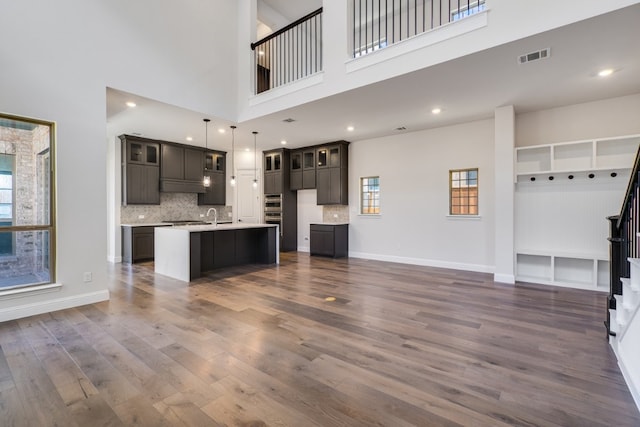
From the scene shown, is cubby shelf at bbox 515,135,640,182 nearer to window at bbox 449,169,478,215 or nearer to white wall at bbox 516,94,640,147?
white wall at bbox 516,94,640,147

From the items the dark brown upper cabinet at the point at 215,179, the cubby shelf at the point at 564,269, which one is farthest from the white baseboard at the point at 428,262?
the dark brown upper cabinet at the point at 215,179

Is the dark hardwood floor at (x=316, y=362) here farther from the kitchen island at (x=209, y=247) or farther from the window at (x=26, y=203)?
the kitchen island at (x=209, y=247)

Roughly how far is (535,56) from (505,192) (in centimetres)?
217

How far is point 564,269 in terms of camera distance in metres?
4.80

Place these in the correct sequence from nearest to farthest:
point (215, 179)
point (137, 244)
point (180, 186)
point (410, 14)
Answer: point (410, 14) < point (137, 244) < point (180, 186) < point (215, 179)

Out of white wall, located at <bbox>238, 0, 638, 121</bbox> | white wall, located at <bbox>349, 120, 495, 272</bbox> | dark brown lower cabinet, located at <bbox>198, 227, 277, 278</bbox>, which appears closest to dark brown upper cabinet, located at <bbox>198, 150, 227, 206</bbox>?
dark brown lower cabinet, located at <bbox>198, 227, 277, 278</bbox>

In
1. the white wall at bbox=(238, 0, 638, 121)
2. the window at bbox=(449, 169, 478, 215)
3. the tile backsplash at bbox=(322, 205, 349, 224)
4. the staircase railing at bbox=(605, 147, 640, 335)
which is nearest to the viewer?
the staircase railing at bbox=(605, 147, 640, 335)

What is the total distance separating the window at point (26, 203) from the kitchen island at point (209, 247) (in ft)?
5.79

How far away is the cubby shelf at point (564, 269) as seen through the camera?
14.7 feet

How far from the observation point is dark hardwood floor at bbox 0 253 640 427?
1.81 meters

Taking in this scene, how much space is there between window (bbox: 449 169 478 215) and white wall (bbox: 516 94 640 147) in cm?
104

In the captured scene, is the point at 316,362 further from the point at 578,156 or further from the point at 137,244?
the point at 137,244

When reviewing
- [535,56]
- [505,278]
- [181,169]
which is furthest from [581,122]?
[181,169]

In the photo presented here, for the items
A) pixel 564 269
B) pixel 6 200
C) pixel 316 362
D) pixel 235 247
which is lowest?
pixel 316 362
